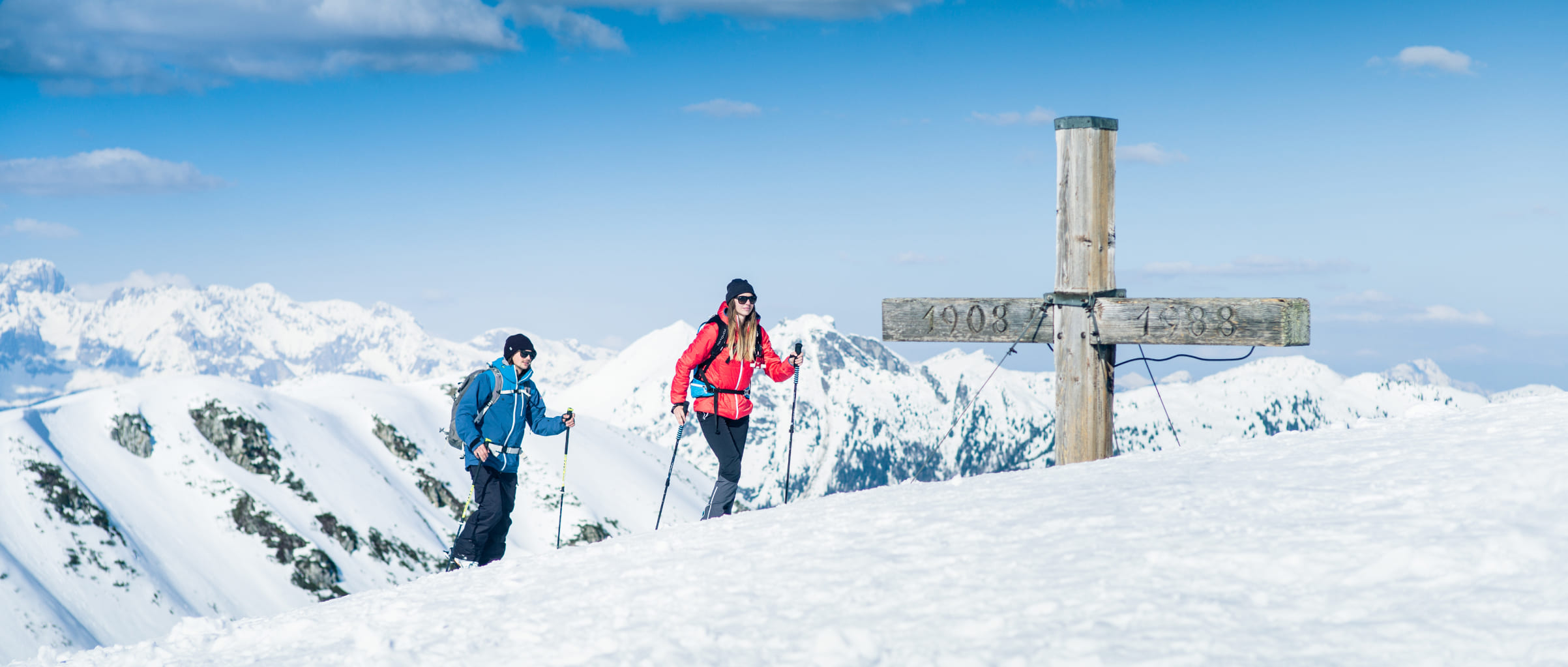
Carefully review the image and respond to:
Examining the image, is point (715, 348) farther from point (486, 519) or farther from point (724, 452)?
point (486, 519)

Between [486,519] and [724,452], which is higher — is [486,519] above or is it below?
below

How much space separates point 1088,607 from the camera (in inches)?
206

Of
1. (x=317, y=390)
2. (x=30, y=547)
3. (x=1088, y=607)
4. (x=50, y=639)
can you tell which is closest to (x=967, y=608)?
(x=1088, y=607)

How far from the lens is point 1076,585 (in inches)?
219

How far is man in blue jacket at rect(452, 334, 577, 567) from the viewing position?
36.7ft

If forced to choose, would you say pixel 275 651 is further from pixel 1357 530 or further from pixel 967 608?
A: pixel 1357 530

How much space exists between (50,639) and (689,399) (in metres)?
54.1

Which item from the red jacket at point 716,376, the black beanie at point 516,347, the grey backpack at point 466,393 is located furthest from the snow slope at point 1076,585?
the black beanie at point 516,347

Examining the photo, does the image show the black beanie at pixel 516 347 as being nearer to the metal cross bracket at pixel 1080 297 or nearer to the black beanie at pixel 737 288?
the black beanie at pixel 737 288

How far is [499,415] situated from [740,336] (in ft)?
9.42

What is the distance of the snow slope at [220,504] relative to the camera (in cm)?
6166

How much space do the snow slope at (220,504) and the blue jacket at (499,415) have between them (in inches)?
1908

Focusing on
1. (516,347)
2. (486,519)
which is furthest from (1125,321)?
(486,519)

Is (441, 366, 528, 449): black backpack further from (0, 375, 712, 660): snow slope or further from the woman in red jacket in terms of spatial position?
(0, 375, 712, 660): snow slope
